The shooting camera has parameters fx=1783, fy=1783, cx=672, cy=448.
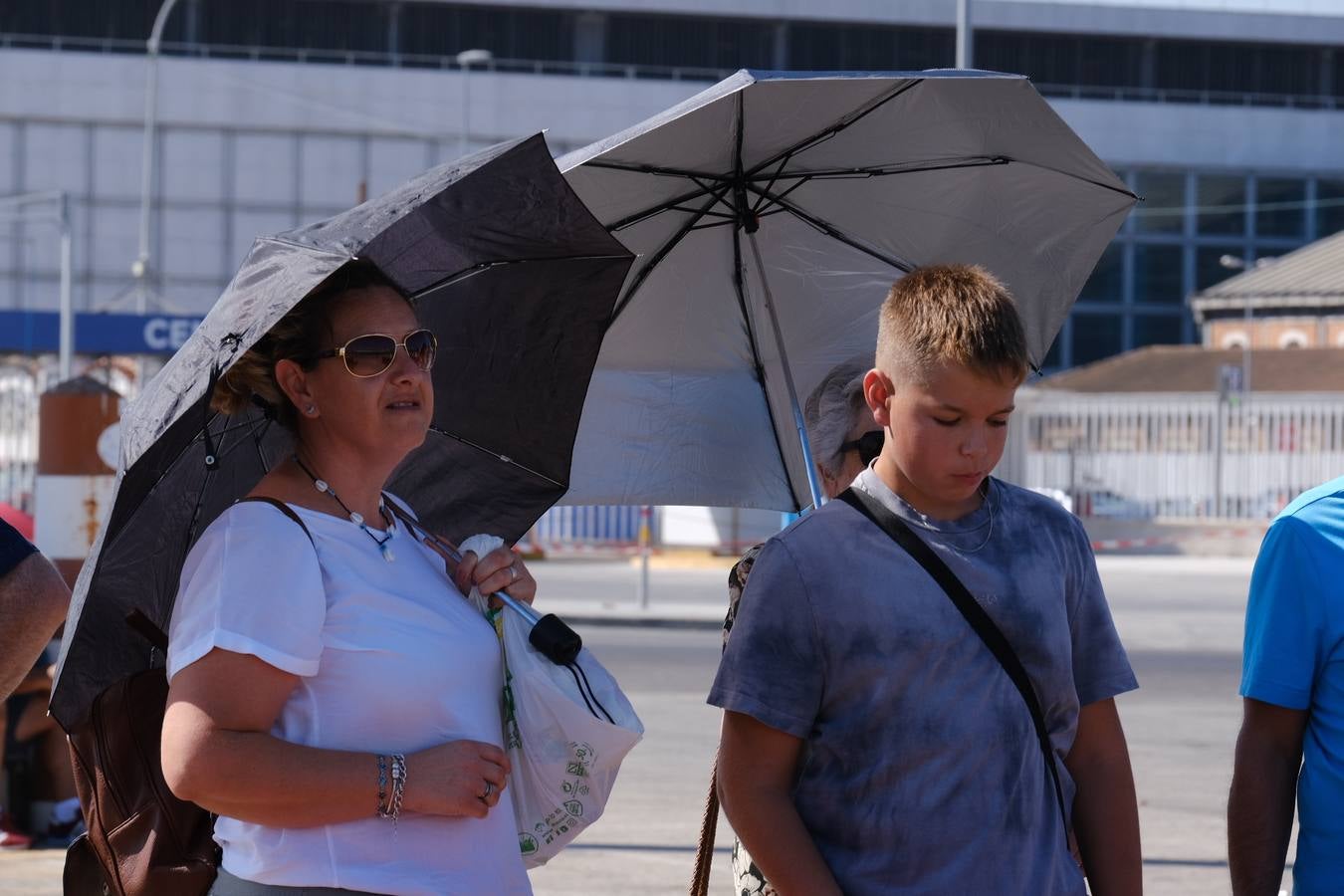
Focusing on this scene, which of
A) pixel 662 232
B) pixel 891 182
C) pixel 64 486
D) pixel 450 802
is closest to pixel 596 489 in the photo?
pixel 662 232

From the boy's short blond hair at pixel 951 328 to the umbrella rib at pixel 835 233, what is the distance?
74.7 inches

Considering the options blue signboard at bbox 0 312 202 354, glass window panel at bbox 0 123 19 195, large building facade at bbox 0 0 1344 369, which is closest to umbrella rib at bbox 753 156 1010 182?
blue signboard at bbox 0 312 202 354

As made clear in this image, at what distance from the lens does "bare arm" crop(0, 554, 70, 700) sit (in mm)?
3328

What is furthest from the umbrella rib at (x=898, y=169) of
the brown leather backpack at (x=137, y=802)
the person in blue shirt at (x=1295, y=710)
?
the brown leather backpack at (x=137, y=802)

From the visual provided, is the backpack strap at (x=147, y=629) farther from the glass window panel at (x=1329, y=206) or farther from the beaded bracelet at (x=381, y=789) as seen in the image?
the glass window panel at (x=1329, y=206)

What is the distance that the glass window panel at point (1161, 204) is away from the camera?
6181 centimetres

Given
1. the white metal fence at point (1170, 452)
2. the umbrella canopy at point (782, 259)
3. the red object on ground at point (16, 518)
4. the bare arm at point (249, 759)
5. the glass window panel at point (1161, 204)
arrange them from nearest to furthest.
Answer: the bare arm at point (249, 759) → the umbrella canopy at point (782, 259) → the red object on ground at point (16, 518) → the white metal fence at point (1170, 452) → the glass window panel at point (1161, 204)

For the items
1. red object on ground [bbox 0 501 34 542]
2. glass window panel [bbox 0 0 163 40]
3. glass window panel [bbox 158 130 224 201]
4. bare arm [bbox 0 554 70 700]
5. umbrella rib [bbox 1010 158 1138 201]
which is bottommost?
red object on ground [bbox 0 501 34 542]

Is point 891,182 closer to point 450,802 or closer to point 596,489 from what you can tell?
point 596,489

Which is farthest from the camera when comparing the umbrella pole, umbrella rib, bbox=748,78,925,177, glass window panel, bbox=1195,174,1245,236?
glass window panel, bbox=1195,174,1245,236

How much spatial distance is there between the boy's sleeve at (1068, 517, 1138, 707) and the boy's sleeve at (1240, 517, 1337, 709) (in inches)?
10.6

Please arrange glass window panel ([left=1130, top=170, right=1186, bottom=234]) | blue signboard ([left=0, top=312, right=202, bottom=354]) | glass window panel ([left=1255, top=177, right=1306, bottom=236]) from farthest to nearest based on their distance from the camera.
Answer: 1. glass window panel ([left=1255, top=177, right=1306, bottom=236])
2. glass window panel ([left=1130, top=170, right=1186, bottom=234])
3. blue signboard ([left=0, top=312, right=202, bottom=354])

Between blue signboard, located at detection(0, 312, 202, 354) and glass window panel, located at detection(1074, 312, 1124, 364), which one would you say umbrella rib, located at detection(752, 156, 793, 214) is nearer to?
blue signboard, located at detection(0, 312, 202, 354)

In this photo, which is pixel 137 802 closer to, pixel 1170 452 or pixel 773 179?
pixel 773 179
